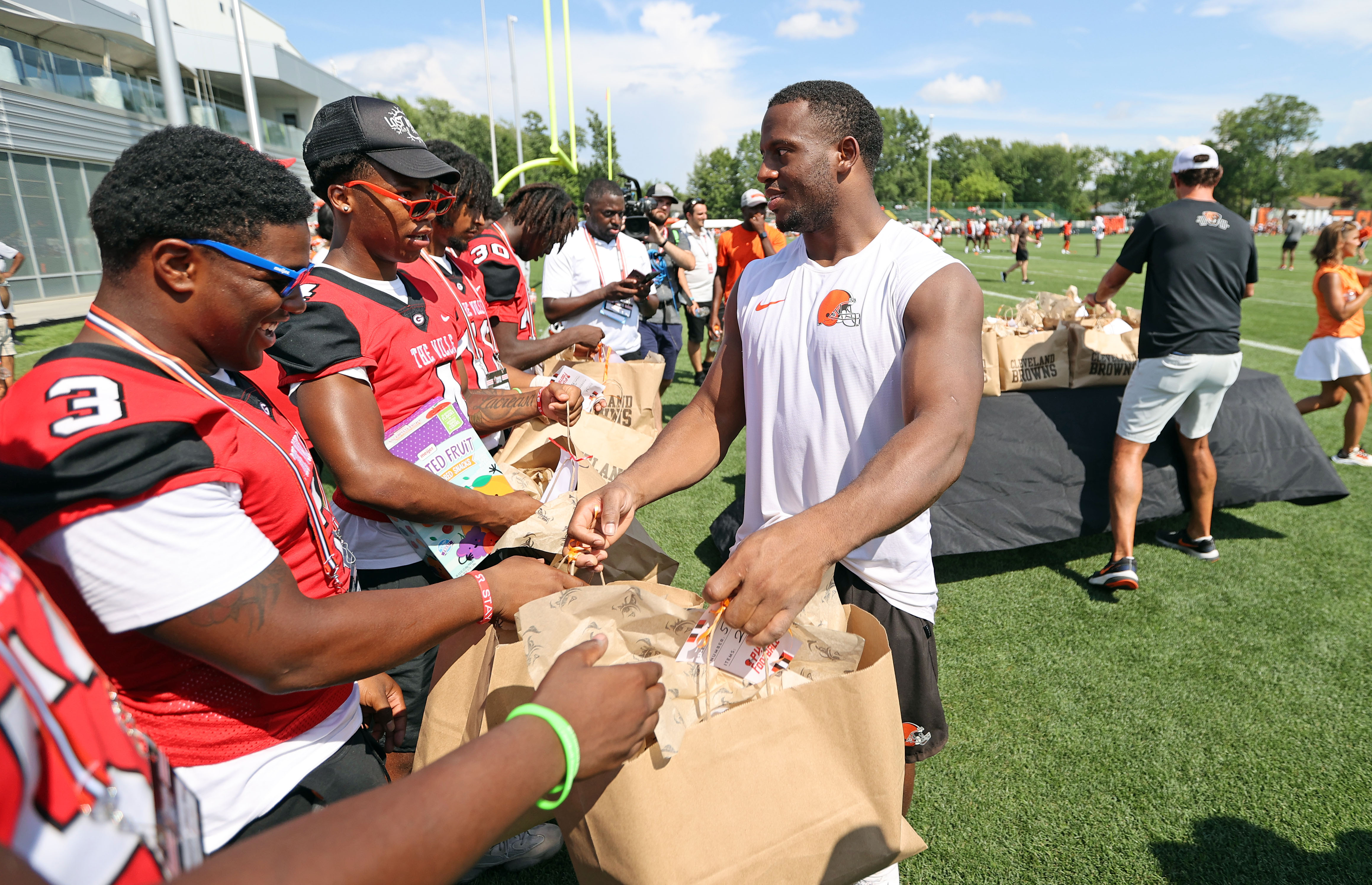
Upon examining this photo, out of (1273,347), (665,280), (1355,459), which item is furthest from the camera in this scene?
(1273,347)

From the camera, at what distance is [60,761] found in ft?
2.32

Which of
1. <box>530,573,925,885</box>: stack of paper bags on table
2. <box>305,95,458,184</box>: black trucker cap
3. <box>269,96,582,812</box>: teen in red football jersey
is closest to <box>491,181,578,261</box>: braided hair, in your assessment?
<box>269,96,582,812</box>: teen in red football jersey

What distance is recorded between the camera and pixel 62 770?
2.32ft

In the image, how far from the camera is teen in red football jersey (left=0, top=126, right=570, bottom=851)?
1.06 meters

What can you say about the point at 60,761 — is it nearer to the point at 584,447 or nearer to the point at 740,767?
the point at 740,767

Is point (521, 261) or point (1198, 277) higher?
point (521, 261)

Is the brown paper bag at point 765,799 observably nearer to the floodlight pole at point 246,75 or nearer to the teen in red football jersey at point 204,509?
the teen in red football jersey at point 204,509

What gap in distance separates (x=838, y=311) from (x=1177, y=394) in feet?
12.1

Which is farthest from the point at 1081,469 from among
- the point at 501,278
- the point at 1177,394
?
the point at 501,278

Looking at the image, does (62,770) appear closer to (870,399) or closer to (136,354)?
(136,354)

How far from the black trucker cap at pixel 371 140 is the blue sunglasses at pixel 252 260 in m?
0.87

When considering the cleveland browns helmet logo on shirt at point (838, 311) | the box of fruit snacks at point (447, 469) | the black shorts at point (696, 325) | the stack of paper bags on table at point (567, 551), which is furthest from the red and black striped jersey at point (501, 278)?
the black shorts at point (696, 325)

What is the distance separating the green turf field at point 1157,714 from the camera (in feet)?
8.86

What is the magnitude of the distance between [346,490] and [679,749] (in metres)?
1.09
